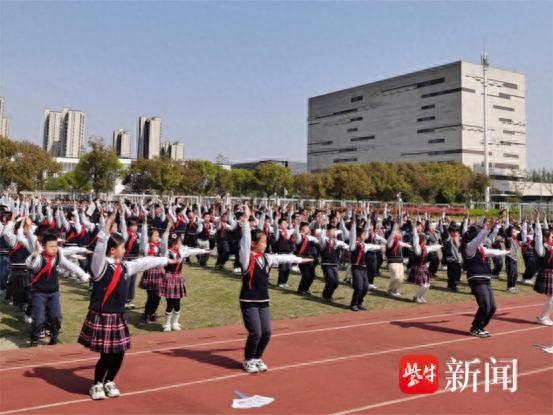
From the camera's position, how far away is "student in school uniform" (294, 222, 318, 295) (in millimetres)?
13703

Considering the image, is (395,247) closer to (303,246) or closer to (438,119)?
(303,246)

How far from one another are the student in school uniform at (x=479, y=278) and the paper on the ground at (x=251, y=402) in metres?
5.27

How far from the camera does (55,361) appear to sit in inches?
306

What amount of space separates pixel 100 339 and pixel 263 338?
2293 mm

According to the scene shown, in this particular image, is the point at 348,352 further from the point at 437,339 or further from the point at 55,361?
the point at 55,361

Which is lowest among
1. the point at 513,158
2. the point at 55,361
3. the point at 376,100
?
the point at 55,361

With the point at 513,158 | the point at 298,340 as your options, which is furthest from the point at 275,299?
the point at 513,158

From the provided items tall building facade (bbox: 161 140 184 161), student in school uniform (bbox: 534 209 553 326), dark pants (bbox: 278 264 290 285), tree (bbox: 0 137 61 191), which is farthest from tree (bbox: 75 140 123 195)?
tall building facade (bbox: 161 140 184 161)

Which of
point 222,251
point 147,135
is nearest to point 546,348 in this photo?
point 222,251

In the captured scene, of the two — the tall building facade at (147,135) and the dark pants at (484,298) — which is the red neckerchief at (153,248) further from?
the tall building facade at (147,135)

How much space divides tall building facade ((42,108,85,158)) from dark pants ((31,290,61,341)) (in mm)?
141262

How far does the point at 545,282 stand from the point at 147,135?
12539 centimetres

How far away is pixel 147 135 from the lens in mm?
128875

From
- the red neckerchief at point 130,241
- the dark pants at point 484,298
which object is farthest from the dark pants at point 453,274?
the red neckerchief at point 130,241
